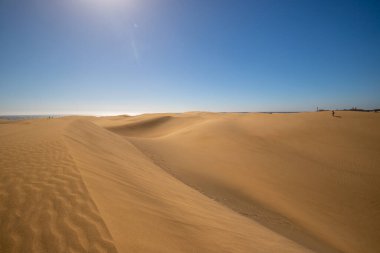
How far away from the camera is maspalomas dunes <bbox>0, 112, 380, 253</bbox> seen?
2641mm

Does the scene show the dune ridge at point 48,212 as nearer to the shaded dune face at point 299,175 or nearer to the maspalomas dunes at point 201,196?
the maspalomas dunes at point 201,196

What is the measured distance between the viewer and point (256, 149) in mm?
11742

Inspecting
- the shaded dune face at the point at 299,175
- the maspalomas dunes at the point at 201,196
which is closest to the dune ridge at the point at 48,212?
the maspalomas dunes at the point at 201,196

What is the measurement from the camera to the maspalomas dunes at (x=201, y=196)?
2641mm

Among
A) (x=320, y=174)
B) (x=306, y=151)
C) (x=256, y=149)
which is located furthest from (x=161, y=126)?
(x=320, y=174)

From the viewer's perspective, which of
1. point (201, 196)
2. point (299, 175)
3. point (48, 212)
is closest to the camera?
point (48, 212)

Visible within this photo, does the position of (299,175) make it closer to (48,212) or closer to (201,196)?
(201,196)

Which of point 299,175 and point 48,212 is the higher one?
point 48,212

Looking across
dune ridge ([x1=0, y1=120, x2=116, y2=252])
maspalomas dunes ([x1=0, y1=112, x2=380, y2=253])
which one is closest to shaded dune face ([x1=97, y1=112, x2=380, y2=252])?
maspalomas dunes ([x1=0, y1=112, x2=380, y2=253])

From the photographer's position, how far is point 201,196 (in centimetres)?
603

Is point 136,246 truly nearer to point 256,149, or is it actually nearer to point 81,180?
point 81,180

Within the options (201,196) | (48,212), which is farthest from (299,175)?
(48,212)

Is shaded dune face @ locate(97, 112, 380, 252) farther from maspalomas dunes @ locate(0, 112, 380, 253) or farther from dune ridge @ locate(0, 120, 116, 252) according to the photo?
dune ridge @ locate(0, 120, 116, 252)

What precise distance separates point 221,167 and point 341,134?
8944 mm
